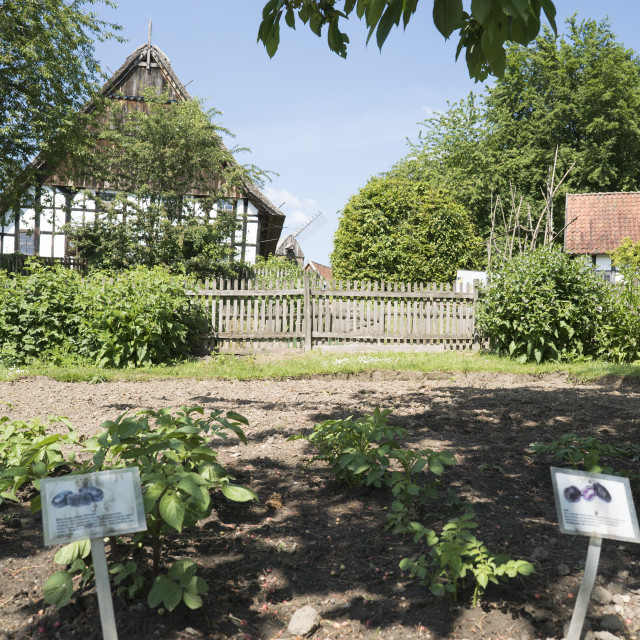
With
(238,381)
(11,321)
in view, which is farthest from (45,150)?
(238,381)

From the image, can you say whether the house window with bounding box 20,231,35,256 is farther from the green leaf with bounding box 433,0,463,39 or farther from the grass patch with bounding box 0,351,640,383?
the green leaf with bounding box 433,0,463,39

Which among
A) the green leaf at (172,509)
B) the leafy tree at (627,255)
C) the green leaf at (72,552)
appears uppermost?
the leafy tree at (627,255)

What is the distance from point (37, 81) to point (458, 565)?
1964 cm

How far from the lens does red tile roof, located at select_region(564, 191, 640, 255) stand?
23344 mm

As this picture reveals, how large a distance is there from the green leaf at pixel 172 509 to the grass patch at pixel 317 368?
6.21 meters

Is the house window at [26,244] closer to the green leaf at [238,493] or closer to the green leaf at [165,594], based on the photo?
the green leaf at [238,493]

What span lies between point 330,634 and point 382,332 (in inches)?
402

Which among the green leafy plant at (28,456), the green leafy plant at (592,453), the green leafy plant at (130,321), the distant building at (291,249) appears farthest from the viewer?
the distant building at (291,249)

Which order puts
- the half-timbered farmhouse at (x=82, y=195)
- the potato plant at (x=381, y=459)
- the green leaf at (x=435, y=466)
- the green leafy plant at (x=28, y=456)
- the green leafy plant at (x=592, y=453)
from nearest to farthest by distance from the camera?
the green leafy plant at (x=28, y=456)
the green leaf at (x=435, y=466)
the potato plant at (x=381, y=459)
the green leafy plant at (x=592, y=453)
the half-timbered farmhouse at (x=82, y=195)

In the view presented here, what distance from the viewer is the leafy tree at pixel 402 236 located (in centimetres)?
2095

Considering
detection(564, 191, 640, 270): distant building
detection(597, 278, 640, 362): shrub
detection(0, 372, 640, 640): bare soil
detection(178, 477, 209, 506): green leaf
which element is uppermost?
detection(564, 191, 640, 270): distant building

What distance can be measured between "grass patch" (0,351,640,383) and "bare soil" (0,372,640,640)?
3.51 metres

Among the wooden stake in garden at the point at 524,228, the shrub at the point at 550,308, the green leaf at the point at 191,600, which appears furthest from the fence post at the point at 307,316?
the green leaf at the point at 191,600

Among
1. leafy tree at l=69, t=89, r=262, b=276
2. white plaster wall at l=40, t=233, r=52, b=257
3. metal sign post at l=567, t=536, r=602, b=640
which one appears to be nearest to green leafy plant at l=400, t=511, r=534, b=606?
metal sign post at l=567, t=536, r=602, b=640
